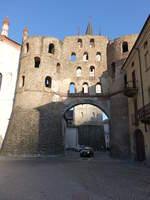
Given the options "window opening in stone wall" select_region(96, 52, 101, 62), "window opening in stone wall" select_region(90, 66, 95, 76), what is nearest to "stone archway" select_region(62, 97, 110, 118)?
"window opening in stone wall" select_region(90, 66, 95, 76)

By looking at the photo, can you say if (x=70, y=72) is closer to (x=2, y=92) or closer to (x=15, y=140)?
(x=2, y=92)

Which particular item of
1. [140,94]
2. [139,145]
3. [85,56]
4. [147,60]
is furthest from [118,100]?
[85,56]

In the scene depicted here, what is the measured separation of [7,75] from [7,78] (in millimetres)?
454

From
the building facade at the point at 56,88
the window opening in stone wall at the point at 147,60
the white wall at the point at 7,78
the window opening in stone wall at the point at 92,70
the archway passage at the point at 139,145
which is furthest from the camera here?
the window opening in stone wall at the point at 92,70

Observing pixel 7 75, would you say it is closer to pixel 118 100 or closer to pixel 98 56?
pixel 98 56

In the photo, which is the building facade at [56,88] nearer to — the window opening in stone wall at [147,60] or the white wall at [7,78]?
the white wall at [7,78]

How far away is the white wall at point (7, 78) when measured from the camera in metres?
21.0

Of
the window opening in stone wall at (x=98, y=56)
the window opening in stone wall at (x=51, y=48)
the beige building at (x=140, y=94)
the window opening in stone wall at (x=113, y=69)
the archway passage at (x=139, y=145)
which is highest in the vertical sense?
the window opening in stone wall at (x=51, y=48)

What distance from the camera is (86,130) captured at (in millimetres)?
43438

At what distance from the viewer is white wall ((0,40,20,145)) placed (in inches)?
828

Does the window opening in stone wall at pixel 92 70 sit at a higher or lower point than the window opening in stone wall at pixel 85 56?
lower

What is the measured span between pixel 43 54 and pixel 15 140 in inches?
450

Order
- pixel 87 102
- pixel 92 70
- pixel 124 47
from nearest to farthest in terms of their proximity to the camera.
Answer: pixel 87 102
pixel 124 47
pixel 92 70

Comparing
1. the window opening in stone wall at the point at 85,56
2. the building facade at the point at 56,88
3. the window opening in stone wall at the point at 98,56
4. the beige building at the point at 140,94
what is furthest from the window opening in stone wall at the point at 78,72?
the beige building at the point at 140,94
